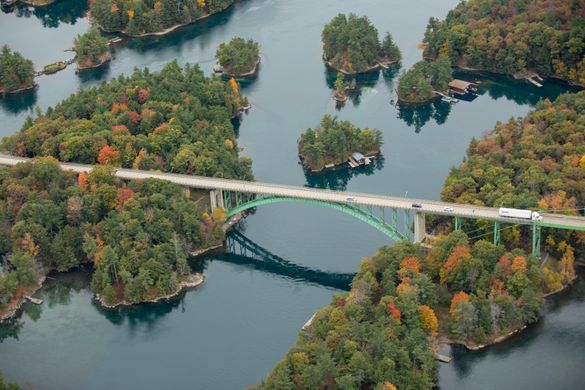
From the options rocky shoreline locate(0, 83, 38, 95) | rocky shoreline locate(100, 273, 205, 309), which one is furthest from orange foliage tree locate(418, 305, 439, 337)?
rocky shoreline locate(0, 83, 38, 95)

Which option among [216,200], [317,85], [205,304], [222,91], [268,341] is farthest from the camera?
[317,85]

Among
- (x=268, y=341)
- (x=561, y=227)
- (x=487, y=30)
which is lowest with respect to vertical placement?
(x=268, y=341)

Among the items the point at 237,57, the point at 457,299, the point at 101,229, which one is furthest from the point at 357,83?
the point at 457,299

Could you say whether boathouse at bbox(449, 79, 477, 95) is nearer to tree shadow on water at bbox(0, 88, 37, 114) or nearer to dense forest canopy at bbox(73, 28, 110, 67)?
dense forest canopy at bbox(73, 28, 110, 67)

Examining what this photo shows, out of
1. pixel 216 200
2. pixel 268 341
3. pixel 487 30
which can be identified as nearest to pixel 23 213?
pixel 216 200

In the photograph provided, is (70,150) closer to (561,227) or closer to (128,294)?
(128,294)

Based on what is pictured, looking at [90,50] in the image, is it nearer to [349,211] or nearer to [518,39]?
[518,39]
